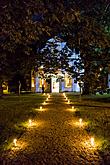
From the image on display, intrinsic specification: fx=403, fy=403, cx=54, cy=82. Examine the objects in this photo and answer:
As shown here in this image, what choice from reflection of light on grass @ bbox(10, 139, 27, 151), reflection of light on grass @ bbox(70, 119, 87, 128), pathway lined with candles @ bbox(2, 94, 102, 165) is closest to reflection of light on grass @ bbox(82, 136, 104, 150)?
pathway lined with candles @ bbox(2, 94, 102, 165)

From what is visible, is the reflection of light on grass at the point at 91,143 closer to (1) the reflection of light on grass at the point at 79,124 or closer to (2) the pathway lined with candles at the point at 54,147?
(2) the pathway lined with candles at the point at 54,147

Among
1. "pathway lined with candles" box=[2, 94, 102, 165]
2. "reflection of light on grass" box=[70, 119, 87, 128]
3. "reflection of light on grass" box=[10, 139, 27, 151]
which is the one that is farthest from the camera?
"reflection of light on grass" box=[70, 119, 87, 128]

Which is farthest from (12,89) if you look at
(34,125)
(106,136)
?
(106,136)

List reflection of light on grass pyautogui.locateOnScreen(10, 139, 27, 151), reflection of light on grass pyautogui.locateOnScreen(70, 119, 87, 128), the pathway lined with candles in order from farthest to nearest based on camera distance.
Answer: reflection of light on grass pyautogui.locateOnScreen(70, 119, 87, 128) → reflection of light on grass pyautogui.locateOnScreen(10, 139, 27, 151) → the pathway lined with candles

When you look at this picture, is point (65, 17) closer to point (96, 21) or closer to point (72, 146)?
point (96, 21)

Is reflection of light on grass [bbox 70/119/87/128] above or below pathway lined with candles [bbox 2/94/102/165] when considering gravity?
above

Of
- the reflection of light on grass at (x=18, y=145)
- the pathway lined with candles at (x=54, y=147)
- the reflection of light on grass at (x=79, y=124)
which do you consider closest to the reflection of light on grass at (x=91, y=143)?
the pathway lined with candles at (x=54, y=147)

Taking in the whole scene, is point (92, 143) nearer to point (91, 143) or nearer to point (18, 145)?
point (91, 143)

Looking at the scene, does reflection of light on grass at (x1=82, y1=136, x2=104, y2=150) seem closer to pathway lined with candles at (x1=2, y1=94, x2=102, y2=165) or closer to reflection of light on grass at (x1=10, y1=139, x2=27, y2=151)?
pathway lined with candles at (x1=2, y1=94, x2=102, y2=165)

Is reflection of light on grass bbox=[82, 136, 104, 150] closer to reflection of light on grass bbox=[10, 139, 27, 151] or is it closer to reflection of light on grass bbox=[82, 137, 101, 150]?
reflection of light on grass bbox=[82, 137, 101, 150]

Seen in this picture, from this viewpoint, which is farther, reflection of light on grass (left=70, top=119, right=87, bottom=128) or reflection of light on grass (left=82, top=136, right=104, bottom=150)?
reflection of light on grass (left=70, top=119, right=87, bottom=128)

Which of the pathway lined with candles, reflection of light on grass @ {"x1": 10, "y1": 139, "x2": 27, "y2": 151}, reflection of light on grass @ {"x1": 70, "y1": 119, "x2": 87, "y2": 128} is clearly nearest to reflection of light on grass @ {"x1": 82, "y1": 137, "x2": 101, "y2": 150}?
the pathway lined with candles

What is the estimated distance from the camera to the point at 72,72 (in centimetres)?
Answer: 945

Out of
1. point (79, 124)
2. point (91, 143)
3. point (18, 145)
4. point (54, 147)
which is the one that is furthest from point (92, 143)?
Result: point (79, 124)
